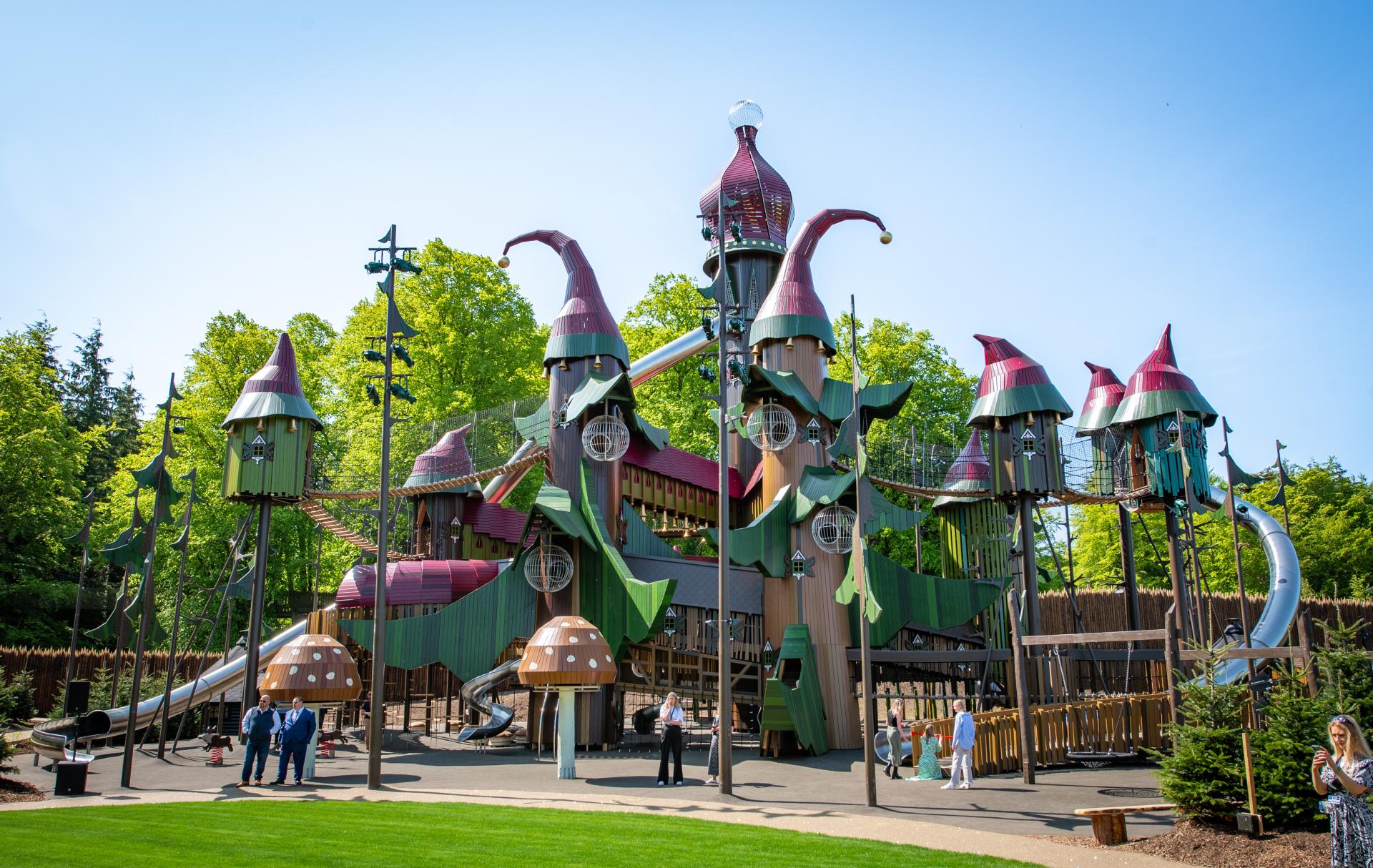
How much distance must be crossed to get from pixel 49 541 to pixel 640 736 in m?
31.3

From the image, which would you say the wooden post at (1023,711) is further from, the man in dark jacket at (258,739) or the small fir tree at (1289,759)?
the man in dark jacket at (258,739)

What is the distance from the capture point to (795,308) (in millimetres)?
30484

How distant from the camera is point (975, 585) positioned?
29.7 metres

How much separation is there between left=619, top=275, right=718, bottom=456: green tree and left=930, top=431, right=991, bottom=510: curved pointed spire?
10.9m

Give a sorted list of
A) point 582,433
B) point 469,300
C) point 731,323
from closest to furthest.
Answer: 1. point 731,323
2. point 582,433
3. point 469,300

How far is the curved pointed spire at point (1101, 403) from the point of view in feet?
102

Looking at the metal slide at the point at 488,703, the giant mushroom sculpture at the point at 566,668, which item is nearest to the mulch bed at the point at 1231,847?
the giant mushroom sculpture at the point at 566,668

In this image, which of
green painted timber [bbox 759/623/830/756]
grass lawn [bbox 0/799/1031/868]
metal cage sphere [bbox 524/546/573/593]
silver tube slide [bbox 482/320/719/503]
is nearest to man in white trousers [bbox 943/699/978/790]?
grass lawn [bbox 0/799/1031/868]

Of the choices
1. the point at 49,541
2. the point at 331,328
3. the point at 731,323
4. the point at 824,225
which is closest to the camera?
the point at 731,323

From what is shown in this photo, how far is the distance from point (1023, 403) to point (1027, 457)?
56.6 inches

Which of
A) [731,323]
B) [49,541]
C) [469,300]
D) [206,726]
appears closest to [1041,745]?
[731,323]

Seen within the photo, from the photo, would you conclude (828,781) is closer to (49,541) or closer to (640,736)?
(640,736)

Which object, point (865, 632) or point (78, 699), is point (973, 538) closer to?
point (865, 632)

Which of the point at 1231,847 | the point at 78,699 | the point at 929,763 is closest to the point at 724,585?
the point at 929,763
